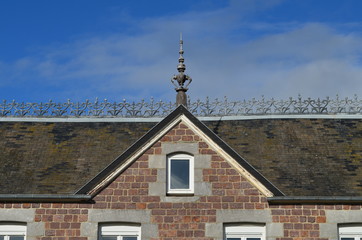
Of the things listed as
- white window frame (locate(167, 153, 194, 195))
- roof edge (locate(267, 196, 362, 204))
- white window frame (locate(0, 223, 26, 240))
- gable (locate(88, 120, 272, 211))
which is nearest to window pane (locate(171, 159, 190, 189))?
white window frame (locate(167, 153, 194, 195))

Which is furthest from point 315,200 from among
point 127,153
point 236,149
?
point 127,153

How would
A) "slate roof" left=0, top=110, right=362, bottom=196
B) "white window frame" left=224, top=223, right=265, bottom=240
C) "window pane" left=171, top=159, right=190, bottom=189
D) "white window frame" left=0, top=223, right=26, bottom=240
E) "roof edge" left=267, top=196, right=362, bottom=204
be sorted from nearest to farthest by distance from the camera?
"roof edge" left=267, top=196, right=362, bottom=204, "white window frame" left=224, top=223, right=265, bottom=240, "white window frame" left=0, top=223, right=26, bottom=240, "window pane" left=171, top=159, right=190, bottom=189, "slate roof" left=0, top=110, right=362, bottom=196

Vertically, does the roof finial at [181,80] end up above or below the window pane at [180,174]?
above

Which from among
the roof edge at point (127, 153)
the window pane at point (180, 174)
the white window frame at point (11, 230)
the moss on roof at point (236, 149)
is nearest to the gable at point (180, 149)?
the roof edge at point (127, 153)

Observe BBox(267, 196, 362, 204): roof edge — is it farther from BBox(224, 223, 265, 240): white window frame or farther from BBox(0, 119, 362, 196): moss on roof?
BBox(224, 223, 265, 240): white window frame

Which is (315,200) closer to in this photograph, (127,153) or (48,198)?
(127,153)

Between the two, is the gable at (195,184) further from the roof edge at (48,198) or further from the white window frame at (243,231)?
the white window frame at (243,231)

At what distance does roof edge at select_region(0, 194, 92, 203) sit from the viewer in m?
19.0

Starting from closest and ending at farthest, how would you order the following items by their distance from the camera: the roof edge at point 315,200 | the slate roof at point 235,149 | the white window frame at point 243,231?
the roof edge at point 315,200, the white window frame at point 243,231, the slate roof at point 235,149

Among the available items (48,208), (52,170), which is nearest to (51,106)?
(52,170)

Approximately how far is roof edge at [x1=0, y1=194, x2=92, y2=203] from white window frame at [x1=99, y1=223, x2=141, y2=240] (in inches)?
32.1

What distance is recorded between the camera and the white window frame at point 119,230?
19078mm

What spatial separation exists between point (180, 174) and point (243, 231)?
216cm

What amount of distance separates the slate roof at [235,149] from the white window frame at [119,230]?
4.46 ft
